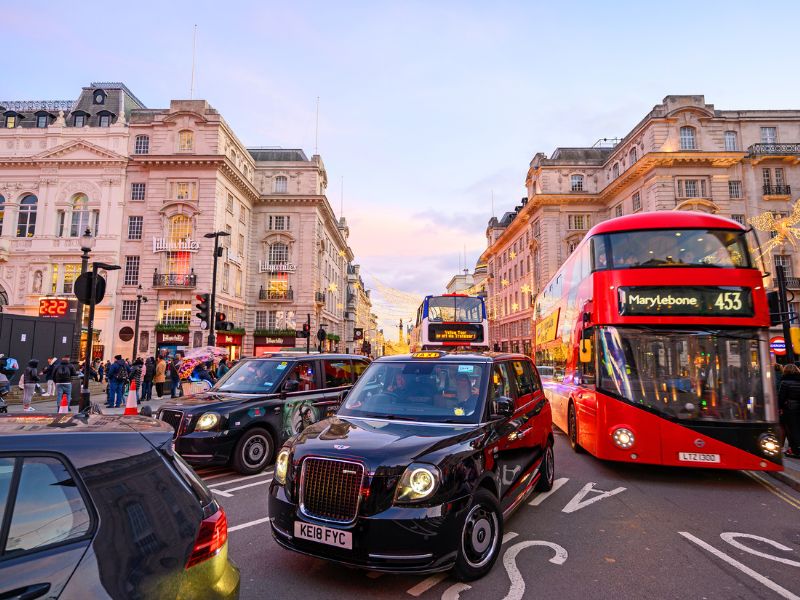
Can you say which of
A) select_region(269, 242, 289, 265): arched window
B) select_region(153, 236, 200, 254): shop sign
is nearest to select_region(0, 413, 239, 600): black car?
select_region(153, 236, 200, 254): shop sign

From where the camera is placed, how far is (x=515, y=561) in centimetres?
419

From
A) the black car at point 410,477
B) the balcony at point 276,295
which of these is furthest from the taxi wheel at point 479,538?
the balcony at point 276,295

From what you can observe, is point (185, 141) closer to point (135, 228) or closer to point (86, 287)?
point (135, 228)

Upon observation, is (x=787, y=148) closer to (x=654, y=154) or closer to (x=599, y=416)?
(x=654, y=154)

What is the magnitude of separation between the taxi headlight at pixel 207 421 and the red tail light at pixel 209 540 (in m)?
4.91

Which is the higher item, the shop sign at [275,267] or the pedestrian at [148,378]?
the shop sign at [275,267]

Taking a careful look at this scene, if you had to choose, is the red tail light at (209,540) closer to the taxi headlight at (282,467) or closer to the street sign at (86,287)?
the taxi headlight at (282,467)

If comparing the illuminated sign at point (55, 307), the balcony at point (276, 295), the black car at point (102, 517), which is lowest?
the black car at point (102, 517)

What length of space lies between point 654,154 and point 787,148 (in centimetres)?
1348

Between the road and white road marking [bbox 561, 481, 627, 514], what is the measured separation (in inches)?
0.6

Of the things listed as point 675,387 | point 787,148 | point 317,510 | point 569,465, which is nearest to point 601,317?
point 675,387

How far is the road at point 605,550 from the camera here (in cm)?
369

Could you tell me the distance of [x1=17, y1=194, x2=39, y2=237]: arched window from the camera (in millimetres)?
40281

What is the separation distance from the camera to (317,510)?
3.56 metres
